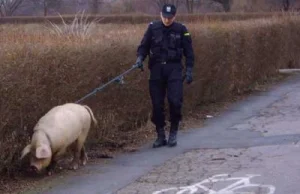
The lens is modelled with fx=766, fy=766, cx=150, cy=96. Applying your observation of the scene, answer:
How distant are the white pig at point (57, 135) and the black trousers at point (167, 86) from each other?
146cm

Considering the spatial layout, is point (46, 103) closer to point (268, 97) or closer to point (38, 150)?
point (38, 150)

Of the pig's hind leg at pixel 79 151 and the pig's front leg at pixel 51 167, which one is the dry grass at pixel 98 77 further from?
the pig's hind leg at pixel 79 151

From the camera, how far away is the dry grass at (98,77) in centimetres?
825

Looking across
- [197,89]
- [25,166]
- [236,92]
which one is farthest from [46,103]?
[236,92]

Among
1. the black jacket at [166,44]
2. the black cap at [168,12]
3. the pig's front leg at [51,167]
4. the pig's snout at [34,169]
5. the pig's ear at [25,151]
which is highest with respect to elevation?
the black cap at [168,12]

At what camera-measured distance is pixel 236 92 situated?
16.5 metres

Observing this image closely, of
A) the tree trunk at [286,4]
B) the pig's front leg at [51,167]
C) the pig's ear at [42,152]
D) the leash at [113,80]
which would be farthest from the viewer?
the tree trunk at [286,4]

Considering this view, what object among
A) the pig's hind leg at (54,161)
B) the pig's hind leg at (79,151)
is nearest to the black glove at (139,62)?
the pig's hind leg at (79,151)

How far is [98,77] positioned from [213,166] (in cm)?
204

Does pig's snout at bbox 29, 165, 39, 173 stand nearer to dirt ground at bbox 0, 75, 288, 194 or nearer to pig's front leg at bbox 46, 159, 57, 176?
dirt ground at bbox 0, 75, 288, 194

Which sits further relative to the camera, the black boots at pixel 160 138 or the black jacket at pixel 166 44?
the black boots at pixel 160 138

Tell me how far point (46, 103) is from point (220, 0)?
153 feet

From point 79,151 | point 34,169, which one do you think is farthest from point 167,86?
point 34,169

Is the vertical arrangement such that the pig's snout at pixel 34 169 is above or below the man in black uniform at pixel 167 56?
below
